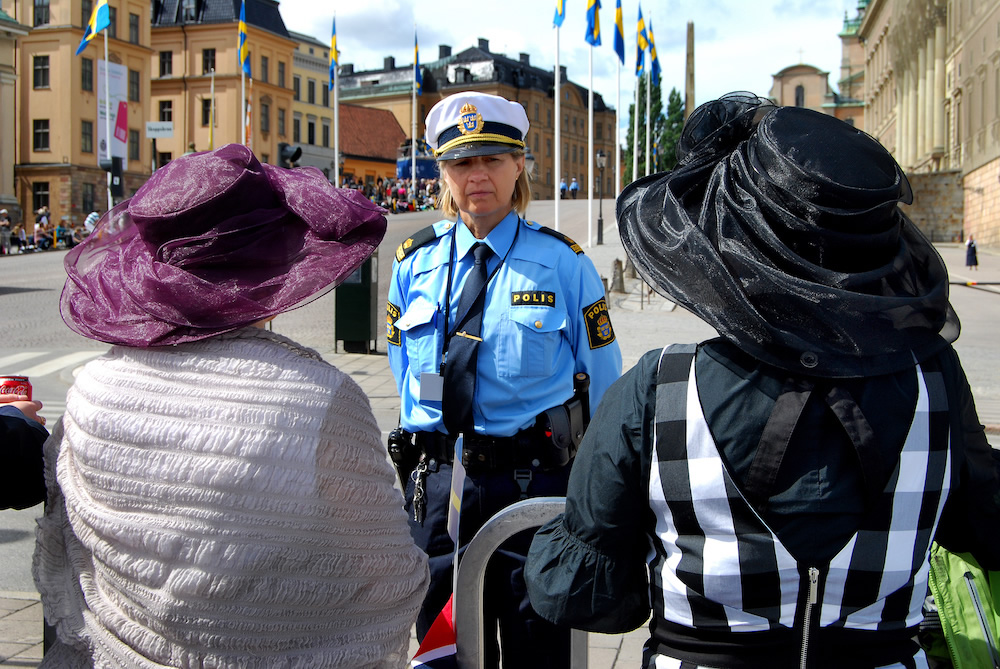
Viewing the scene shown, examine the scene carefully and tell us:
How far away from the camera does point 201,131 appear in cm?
6581

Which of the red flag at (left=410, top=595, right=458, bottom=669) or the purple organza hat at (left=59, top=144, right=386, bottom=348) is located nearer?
the purple organza hat at (left=59, top=144, right=386, bottom=348)

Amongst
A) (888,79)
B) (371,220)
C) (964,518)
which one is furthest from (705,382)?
(888,79)

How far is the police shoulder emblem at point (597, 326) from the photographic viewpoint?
309cm

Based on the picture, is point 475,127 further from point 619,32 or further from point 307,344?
point 619,32

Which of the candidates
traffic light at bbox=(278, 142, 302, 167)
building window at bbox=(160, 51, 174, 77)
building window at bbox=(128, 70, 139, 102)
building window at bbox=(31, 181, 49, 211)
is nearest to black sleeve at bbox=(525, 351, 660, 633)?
traffic light at bbox=(278, 142, 302, 167)

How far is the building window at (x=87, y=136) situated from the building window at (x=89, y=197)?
202 cm

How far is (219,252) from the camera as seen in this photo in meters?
Answer: 1.69

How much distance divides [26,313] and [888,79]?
240 feet

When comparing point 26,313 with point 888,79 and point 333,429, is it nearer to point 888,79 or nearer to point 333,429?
point 333,429

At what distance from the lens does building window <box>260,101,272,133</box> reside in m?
68.4

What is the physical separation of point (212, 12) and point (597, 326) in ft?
227

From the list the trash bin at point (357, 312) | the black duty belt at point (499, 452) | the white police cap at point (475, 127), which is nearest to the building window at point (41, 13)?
the trash bin at point (357, 312)

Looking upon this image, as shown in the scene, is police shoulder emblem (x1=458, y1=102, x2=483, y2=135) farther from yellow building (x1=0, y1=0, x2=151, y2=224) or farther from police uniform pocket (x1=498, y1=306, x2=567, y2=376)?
yellow building (x1=0, y1=0, x2=151, y2=224)

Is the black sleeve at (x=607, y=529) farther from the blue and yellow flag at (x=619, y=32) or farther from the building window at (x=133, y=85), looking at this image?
the building window at (x=133, y=85)
